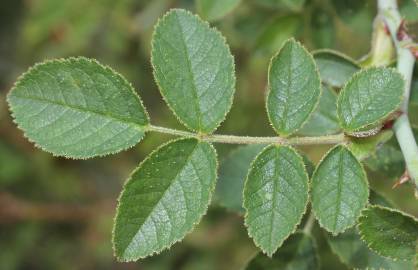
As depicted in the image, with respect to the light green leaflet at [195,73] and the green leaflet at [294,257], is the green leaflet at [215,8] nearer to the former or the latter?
the light green leaflet at [195,73]

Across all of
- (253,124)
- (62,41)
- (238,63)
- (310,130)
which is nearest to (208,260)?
(253,124)

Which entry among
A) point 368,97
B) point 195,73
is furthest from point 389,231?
point 195,73

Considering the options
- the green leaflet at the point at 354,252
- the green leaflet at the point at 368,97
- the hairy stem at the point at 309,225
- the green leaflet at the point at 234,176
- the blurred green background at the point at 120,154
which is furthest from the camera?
the blurred green background at the point at 120,154

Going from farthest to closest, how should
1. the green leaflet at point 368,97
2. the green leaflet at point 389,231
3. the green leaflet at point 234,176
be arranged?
the green leaflet at point 234,176 < the green leaflet at point 368,97 < the green leaflet at point 389,231

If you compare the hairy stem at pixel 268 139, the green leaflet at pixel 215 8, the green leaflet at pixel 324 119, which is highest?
the green leaflet at pixel 215 8

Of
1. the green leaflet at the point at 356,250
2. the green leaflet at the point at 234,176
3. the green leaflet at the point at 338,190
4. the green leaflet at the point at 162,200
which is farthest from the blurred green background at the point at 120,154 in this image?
the green leaflet at the point at 162,200

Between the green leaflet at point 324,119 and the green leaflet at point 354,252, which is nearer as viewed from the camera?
the green leaflet at point 354,252

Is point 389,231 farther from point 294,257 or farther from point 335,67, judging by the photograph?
point 335,67

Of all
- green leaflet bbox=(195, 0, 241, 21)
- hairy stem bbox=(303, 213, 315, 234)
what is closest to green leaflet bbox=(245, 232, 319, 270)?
hairy stem bbox=(303, 213, 315, 234)
